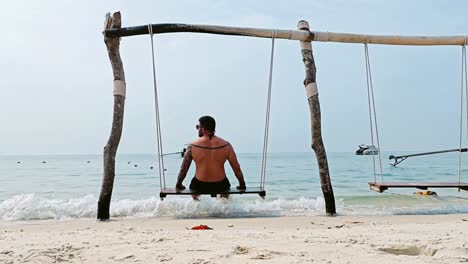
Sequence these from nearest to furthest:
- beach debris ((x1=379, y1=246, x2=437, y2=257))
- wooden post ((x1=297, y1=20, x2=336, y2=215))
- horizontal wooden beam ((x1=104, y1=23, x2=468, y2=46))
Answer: beach debris ((x1=379, y1=246, x2=437, y2=257))
horizontal wooden beam ((x1=104, y1=23, x2=468, y2=46))
wooden post ((x1=297, y1=20, x2=336, y2=215))

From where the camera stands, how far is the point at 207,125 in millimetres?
6039

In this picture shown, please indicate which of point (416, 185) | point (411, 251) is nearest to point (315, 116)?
point (416, 185)

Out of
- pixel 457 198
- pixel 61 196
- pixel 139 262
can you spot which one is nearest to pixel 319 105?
pixel 139 262

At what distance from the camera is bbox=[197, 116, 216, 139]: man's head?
6027 millimetres

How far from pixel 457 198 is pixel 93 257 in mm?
8696

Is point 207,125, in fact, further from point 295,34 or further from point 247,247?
point 247,247

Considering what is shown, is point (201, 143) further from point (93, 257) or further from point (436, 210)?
point (436, 210)

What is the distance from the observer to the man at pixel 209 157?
19.8ft

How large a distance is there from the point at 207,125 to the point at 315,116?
4.77 feet

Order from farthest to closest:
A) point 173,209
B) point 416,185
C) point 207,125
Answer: point 173,209
point 416,185
point 207,125

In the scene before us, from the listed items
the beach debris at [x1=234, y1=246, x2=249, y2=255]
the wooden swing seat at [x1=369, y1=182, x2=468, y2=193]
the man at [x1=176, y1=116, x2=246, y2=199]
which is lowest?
the beach debris at [x1=234, y1=246, x2=249, y2=255]

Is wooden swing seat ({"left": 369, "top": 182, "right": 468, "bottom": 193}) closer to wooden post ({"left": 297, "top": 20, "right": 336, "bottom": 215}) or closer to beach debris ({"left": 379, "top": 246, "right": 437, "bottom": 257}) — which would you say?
wooden post ({"left": 297, "top": 20, "right": 336, "bottom": 215})

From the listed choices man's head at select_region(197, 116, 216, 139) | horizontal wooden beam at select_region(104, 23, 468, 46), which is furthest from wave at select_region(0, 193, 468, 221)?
horizontal wooden beam at select_region(104, 23, 468, 46)

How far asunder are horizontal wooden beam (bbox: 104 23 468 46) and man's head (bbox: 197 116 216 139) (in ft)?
3.62
